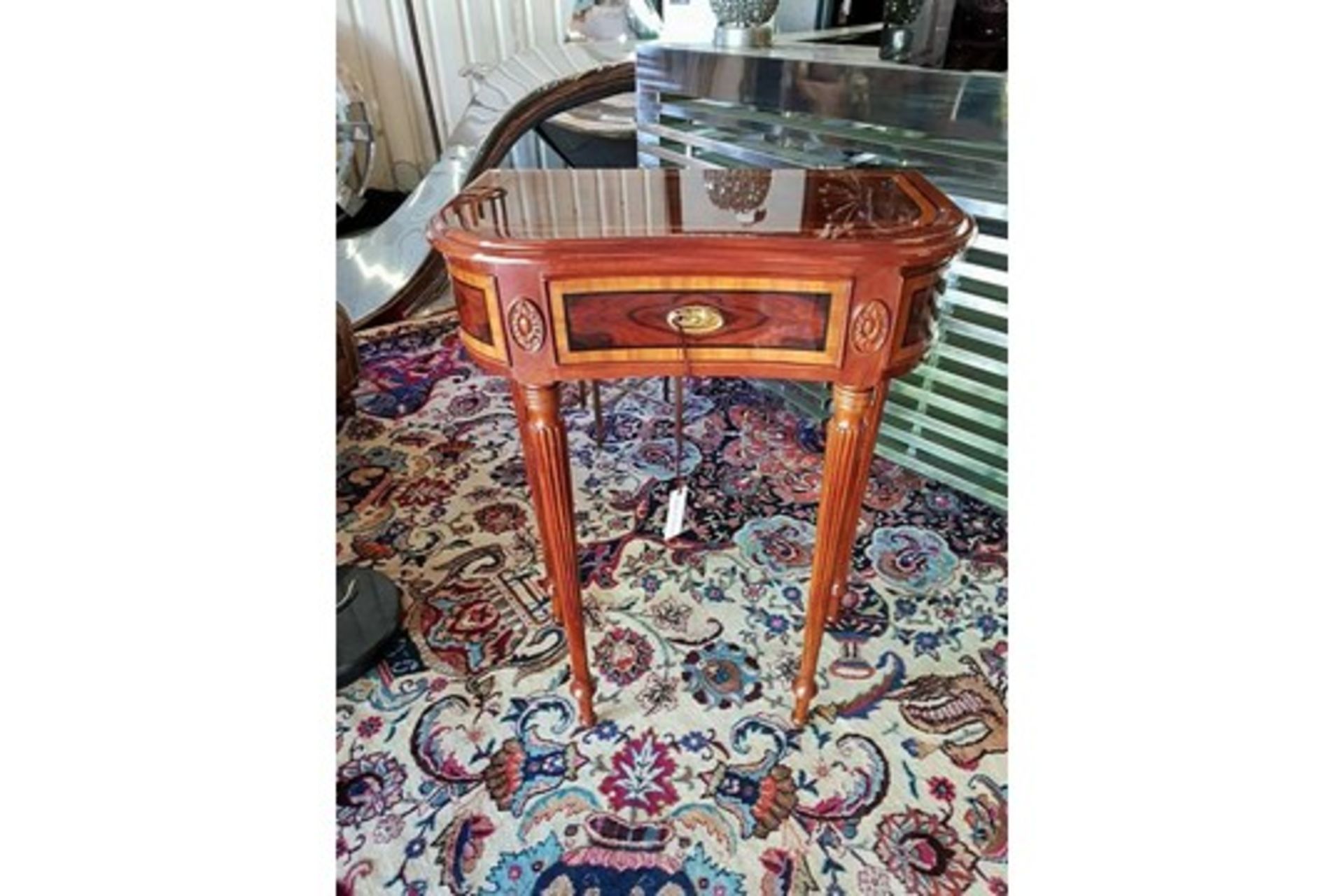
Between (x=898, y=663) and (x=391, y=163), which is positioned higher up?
(x=391, y=163)

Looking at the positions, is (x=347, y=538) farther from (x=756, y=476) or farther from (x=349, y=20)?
(x=349, y=20)

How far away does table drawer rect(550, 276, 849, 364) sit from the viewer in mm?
704

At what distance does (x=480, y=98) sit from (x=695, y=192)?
2075 millimetres

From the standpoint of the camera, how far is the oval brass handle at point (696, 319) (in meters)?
0.73

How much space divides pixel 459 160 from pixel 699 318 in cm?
217

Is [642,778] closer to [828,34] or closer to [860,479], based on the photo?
[860,479]

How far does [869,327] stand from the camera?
719 mm

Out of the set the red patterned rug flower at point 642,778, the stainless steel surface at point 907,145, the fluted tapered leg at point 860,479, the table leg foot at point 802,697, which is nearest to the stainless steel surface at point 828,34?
the stainless steel surface at point 907,145

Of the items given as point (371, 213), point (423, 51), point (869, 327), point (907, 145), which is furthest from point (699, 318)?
point (423, 51)

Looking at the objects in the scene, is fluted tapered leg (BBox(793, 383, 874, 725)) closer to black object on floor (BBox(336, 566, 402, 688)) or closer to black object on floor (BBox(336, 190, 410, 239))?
black object on floor (BBox(336, 566, 402, 688))

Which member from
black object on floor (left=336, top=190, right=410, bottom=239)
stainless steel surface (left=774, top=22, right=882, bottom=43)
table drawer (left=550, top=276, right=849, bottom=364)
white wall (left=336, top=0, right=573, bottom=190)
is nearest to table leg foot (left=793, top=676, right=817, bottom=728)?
table drawer (left=550, top=276, right=849, bottom=364)

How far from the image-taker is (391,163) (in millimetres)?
3129

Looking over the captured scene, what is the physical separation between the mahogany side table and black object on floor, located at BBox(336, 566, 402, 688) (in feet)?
1.78
